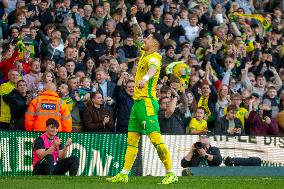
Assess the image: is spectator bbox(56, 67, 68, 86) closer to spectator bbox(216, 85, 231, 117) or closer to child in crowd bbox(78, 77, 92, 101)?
child in crowd bbox(78, 77, 92, 101)

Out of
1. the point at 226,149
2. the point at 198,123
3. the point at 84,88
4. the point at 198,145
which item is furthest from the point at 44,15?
the point at 198,145

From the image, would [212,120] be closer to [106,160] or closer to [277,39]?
[106,160]

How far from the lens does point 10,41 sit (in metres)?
23.4

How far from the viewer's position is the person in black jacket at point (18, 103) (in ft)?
68.6

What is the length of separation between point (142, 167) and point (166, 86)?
262 cm

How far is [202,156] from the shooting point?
20.0m

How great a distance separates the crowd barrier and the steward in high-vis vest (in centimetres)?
27

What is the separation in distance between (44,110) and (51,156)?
1886 mm

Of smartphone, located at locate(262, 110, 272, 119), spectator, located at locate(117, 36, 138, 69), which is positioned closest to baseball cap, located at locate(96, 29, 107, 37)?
spectator, located at locate(117, 36, 138, 69)

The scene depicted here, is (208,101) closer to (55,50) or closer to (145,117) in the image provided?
(55,50)

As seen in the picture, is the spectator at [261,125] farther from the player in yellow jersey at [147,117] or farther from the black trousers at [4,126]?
the player in yellow jersey at [147,117]

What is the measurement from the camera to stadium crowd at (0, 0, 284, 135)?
69.7 feet

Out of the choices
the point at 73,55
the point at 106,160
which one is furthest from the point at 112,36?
the point at 106,160

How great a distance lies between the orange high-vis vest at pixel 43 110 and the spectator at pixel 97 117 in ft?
3.38
